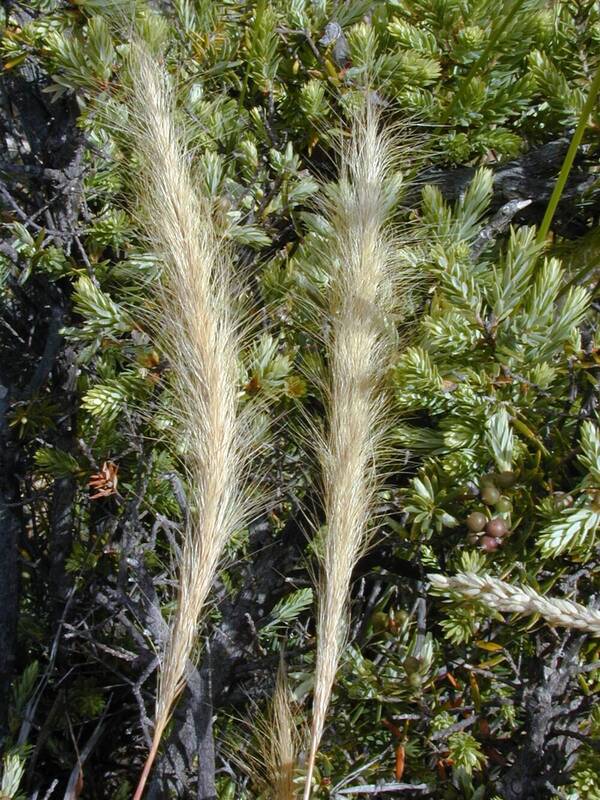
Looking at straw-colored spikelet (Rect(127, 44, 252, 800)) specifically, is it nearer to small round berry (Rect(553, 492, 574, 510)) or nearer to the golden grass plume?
the golden grass plume

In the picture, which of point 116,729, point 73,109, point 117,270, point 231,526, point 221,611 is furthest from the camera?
point 116,729

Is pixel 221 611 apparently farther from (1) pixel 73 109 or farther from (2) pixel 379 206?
(1) pixel 73 109

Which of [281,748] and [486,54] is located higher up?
[486,54]

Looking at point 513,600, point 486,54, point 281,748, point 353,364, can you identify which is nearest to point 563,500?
point 513,600

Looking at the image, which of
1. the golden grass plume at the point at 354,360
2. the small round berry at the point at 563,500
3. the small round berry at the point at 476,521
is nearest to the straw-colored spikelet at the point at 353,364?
the golden grass plume at the point at 354,360

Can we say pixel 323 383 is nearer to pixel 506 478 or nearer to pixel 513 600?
pixel 506 478

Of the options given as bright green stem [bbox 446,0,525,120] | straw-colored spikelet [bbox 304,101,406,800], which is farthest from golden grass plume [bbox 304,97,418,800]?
bright green stem [bbox 446,0,525,120]

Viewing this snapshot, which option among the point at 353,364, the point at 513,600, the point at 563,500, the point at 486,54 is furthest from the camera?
the point at 486,54

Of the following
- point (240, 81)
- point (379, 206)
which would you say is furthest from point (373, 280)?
point (240, 81)
